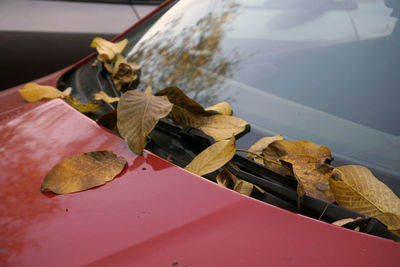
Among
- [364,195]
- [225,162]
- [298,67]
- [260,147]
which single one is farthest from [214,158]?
[298,67]

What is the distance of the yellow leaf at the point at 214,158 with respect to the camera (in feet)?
2.18

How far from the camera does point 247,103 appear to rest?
931 millimetres

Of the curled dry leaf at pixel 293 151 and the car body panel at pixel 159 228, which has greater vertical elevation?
the car body panel at pixel 159 228

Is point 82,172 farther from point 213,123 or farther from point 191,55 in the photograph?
point 191,55

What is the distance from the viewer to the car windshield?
0.81 meters

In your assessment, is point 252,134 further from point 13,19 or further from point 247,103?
point 13,19

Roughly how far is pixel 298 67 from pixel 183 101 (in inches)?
12.2

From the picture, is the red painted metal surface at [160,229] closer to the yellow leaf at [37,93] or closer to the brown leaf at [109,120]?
the brown leaf at [109,120]

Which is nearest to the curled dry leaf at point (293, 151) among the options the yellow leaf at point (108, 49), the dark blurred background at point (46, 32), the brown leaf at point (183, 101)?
the brown leaf at point (183, 101)

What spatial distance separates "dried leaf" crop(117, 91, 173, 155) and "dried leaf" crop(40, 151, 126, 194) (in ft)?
0.14

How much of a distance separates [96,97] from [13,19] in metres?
1.68

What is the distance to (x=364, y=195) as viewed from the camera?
2.02 feet

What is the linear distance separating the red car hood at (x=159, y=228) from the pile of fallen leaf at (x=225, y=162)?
35 millimetres

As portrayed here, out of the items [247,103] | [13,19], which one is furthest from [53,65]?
[247,103]
